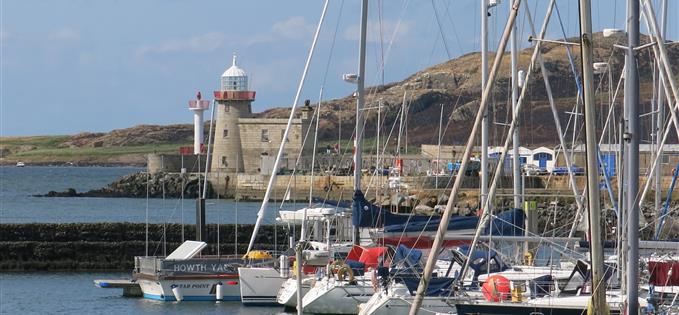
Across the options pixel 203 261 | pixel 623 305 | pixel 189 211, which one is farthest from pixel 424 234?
pixel 189 211

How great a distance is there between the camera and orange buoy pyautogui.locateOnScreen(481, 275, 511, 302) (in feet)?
68.5

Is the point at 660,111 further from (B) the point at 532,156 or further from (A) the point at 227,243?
(B) the point at 532,156

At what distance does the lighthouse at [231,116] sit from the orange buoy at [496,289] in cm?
6707

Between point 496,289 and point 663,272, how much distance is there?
246 cm

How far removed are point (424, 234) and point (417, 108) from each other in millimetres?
161020

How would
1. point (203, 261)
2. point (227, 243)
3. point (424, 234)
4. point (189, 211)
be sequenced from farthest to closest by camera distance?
point (189, 211) → point (227, 243) → point (203, 261) → point (424, 234)

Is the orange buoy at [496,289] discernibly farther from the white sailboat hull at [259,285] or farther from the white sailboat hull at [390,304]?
the white sailboat hull at [259,285]

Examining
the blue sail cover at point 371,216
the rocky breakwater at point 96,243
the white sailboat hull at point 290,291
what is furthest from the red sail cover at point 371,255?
the rocky breakwater at point 96,243

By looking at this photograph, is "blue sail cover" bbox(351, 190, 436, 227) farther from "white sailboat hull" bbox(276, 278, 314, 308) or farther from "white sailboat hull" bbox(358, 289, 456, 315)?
"white sailboat hull" bbox(358, 289, 456, 315)

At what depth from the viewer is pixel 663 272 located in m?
20.6

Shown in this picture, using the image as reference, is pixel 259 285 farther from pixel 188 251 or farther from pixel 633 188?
pixel 633 188

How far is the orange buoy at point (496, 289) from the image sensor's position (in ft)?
68.5

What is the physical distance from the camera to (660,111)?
28297mm

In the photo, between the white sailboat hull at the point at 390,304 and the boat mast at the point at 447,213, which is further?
the white sailboat hull at the point at 390,304
